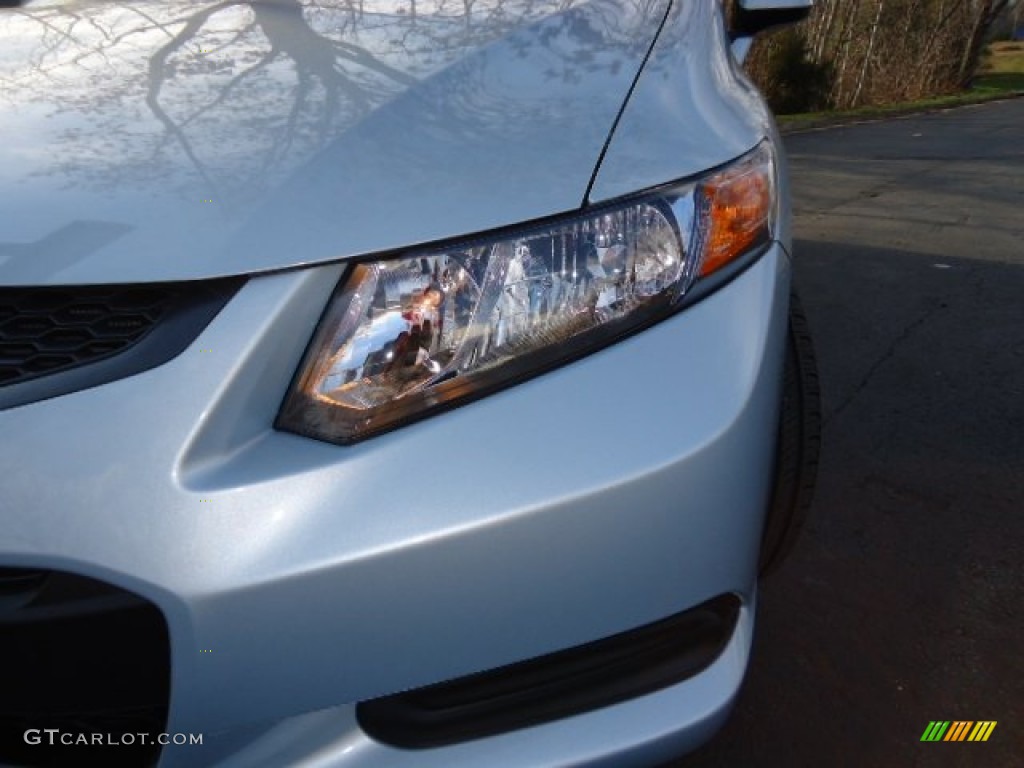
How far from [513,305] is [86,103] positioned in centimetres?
73

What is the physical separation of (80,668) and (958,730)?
1649mm

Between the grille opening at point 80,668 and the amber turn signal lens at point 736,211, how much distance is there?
2.79ft

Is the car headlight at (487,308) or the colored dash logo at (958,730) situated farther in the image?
the colored dash logo at (958,730)

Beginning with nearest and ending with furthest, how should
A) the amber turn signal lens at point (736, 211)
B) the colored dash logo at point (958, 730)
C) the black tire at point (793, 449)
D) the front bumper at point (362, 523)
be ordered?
the front bumper at point (362, 523)
the amber turn signal lens at point (736, 211)
the black tire at point (793, 449)
the colored dash logo at point (958, 730)

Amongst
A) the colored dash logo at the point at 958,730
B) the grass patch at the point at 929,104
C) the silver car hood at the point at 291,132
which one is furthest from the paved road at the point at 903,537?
the grass patch at the point at 929,104

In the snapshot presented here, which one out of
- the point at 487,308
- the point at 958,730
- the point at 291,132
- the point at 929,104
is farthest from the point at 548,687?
the point at 929,104

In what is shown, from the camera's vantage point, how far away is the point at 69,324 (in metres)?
1.22

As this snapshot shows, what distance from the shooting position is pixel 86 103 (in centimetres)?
150

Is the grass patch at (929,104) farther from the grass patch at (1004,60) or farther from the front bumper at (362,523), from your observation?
the front bumper at (362,523)

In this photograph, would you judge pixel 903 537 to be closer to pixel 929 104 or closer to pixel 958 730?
pixel 958 730

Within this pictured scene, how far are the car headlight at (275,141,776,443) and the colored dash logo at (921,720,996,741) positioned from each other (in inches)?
46.0

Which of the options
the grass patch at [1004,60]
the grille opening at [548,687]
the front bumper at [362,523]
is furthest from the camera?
the grass patch at [1004,60]

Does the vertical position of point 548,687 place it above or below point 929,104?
above

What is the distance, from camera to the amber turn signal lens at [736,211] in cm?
141
